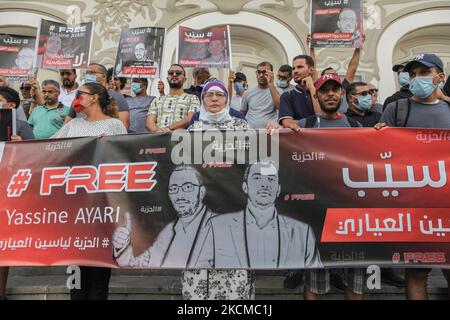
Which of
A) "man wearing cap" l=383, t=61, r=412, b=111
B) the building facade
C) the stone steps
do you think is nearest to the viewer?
the stone steps

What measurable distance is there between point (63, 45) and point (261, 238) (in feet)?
15.1

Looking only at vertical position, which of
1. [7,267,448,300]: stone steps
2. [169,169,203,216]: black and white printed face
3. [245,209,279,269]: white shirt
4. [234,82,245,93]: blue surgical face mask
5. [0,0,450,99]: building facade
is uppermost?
[0,0,450,99]: building facade

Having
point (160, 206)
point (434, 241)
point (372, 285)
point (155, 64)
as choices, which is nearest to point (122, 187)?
point (160, 206)

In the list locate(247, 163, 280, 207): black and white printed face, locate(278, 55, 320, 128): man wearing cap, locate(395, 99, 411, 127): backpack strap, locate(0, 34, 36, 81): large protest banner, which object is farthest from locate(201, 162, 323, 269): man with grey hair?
locate(0, 34, 36, 81): large protest banner

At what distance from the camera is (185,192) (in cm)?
332

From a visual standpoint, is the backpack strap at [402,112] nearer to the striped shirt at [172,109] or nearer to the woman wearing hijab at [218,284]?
the woman wearing hijab at [218,284]

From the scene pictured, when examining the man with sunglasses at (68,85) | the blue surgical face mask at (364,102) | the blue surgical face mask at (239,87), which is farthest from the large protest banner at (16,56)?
the blue surgical face mask at (364,102)

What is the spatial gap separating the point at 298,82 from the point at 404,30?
6319 mm

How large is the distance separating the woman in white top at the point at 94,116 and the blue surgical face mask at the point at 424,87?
2.27 metres

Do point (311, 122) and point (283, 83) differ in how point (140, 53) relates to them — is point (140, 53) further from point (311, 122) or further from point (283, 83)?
point (311, 122)

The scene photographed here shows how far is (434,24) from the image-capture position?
9711 mm

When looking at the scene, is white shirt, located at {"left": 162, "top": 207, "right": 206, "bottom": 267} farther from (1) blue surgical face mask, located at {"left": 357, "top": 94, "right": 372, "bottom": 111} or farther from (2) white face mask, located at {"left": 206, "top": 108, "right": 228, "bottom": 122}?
(1) blue surgical face mask, located at {"left": 357, "top": 94, "right": 372, "bottom": 111}

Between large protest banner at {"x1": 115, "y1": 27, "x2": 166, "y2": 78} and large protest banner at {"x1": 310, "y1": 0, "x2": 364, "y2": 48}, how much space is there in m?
2.18

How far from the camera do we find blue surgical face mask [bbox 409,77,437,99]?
3.41 metres
